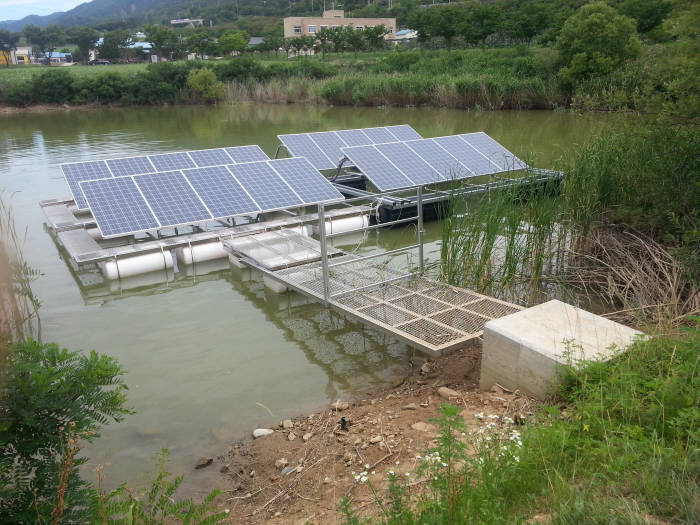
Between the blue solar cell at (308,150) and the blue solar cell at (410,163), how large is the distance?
4.74 ft

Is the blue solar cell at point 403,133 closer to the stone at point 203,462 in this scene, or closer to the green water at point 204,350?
the green water at point 204,350

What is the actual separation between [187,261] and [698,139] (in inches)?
285

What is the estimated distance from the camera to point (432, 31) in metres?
45.8

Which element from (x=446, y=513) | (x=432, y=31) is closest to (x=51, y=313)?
(x=446, y=513)

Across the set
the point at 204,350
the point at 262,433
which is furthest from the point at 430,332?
the point at 204,350

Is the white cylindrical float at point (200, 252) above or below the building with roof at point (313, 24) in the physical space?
below

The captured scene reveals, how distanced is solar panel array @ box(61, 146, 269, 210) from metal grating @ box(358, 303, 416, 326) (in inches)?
265

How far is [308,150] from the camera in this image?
43.9 feet

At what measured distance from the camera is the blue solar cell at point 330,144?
13.3 m

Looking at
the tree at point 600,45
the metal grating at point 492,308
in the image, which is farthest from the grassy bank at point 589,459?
the tree at point 600,45

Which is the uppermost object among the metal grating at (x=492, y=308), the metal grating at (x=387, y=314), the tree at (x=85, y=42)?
the tree at (x=85, y=42)

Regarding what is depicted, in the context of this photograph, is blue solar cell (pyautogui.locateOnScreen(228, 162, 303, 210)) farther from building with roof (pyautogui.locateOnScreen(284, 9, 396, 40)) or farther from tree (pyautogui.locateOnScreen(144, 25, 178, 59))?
building with roof (pyautogui.locateOnScreen(284, 9, 396, 40))

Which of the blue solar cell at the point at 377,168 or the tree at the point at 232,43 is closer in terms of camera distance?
the blue solar cell at the point at 377,168

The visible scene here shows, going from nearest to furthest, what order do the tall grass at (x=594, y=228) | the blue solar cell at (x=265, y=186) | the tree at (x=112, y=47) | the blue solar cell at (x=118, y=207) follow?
the tall grass at (x=594, y=228)
the blue solar cell at (x=118, y=207)
the blue solar cell at (x=265, y=186)
the tree at (x=112, y=47)
